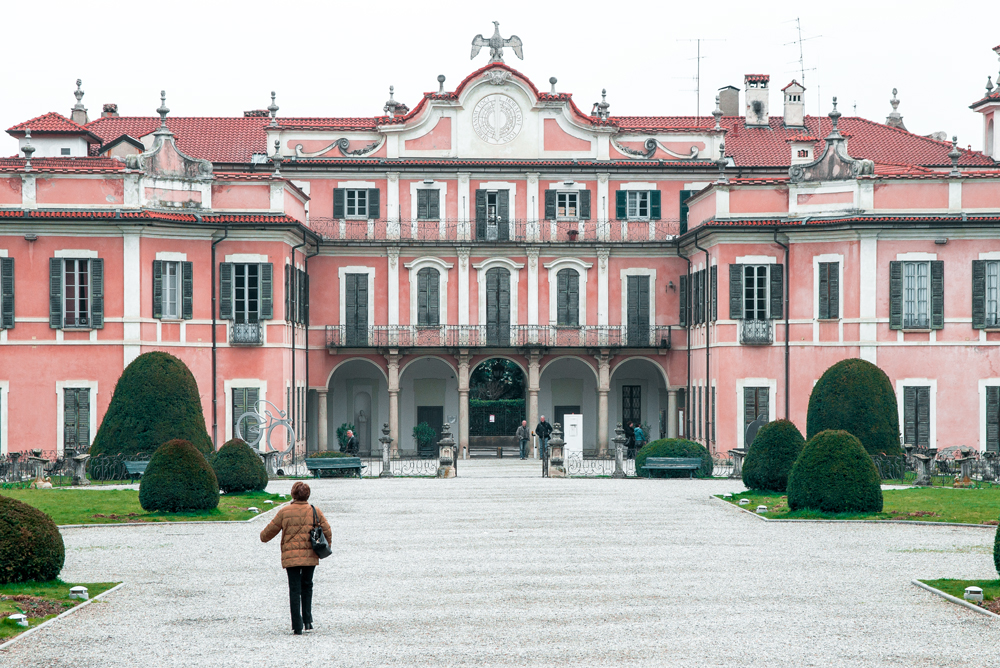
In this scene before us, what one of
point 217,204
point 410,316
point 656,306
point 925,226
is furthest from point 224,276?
point 925,226

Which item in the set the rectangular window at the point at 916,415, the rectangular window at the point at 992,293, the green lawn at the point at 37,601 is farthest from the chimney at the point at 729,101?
the green lawn at the point at 37,601

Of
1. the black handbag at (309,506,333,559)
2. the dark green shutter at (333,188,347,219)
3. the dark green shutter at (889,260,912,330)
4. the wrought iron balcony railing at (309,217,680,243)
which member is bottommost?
the black handbag at (309,506,333,559)

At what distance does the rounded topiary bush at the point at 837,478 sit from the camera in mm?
21812

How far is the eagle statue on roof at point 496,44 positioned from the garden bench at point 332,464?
17.3 metres

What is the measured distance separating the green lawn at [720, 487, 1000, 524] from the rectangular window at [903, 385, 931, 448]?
8401mm

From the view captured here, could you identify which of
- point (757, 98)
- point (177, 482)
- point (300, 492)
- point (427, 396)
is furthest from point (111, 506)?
point (757, 98)

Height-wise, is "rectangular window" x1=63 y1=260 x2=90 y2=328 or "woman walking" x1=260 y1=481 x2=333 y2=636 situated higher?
"rectangular window" x1=63 y1=260 x2=90 y2=328

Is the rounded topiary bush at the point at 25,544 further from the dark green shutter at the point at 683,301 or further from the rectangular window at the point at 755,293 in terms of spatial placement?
the dark green shutter at the point at 683,301

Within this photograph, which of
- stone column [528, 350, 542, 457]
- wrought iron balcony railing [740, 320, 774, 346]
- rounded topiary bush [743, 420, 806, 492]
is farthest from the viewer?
stone column [528, 350, 542, 457]

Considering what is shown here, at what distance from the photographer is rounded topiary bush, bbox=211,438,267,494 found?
83.8 feet

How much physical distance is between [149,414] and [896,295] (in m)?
21.6

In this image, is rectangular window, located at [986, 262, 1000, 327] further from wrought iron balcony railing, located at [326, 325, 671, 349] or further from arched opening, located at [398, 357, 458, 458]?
arched opening, located at [398, 357, 458, 458]

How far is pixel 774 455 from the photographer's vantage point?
26.0 m

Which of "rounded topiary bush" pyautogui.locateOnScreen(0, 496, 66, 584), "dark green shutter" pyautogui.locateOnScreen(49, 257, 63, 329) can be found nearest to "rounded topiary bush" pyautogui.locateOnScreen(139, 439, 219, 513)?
"rounded topiary bush" pyautogui.locateOnScreen(0, 496, 66, 584)
